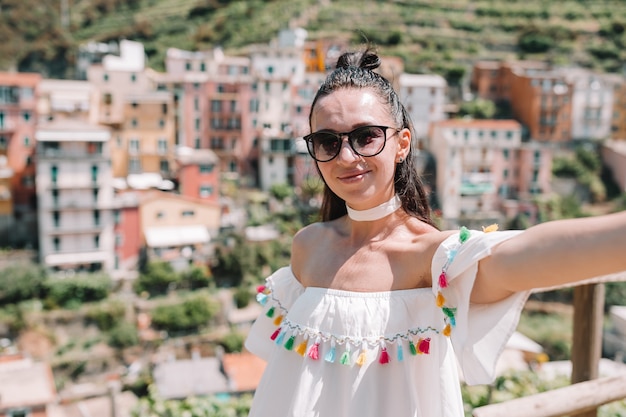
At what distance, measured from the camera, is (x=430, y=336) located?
4.75 ft

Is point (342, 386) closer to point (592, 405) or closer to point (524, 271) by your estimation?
point (524, 271)

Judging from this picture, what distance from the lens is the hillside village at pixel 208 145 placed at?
19578 millimetres

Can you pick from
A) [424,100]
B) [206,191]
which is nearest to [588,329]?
[206,191]

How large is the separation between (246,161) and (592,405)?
76.2 ft

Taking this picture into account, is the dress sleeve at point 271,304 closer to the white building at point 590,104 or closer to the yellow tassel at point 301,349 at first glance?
the yellow tassel at point 301,349

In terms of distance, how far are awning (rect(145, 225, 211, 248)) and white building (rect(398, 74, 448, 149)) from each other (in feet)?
32.6

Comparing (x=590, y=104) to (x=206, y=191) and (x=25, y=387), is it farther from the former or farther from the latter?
(x=25, y=387)

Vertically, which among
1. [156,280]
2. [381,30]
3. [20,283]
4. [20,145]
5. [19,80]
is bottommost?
[156,280]

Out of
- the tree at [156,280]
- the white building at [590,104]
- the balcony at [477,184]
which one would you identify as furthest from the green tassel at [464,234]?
the white building at [590,104]

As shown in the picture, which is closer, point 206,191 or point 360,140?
point 360,140

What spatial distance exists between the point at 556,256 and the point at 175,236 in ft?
64.9

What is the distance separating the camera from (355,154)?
1.50 meters

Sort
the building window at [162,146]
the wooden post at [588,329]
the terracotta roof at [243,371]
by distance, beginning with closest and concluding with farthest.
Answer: the wooden post at [588,329], the terracotta roof at [243,371], the building window at [162,146]

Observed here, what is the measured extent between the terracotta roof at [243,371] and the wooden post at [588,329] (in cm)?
1144
